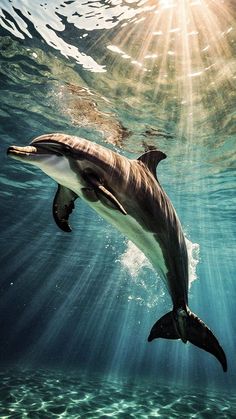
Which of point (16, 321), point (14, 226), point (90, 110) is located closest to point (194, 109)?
point (90, 110)

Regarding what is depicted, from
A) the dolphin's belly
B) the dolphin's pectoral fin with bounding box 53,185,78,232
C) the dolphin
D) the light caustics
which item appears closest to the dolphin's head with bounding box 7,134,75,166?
the dolphin

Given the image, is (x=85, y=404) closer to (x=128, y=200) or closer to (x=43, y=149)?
(x=128, y=200)

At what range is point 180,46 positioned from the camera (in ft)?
30.3

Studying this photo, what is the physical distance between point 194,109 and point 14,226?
20901 millimetres

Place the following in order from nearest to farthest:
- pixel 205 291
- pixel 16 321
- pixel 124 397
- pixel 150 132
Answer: pixel 150 132, pixel 124 397, pixel 205 291, pixel 16 321

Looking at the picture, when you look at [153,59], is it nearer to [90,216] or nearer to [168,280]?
[168,280]

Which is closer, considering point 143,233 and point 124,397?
point 143,233

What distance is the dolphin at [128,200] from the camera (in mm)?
3760

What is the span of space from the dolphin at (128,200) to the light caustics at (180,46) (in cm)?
470

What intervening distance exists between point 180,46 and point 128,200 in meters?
6.52

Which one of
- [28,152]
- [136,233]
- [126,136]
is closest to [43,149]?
[28,152]

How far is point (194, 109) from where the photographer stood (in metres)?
11.8

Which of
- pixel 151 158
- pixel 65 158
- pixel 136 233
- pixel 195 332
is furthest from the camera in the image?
pixel 195 332

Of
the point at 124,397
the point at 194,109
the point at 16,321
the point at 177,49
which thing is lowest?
the point at 124,397
